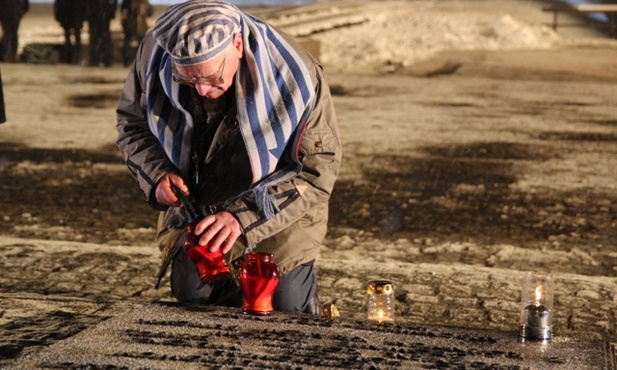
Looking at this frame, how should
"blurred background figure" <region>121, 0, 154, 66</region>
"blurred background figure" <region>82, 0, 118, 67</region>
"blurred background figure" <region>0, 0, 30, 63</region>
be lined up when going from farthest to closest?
1. "blurred background figure" <region>82, 0, 118, 67</region>
2. "blurred background figure" <region>0, 0, 30, 63</region>
3. "blurred background figure" <region>121, 0, 154, 66</region>

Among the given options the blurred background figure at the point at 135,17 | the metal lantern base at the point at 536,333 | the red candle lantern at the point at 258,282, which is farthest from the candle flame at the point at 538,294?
the blurred background figure at the point at 135,17

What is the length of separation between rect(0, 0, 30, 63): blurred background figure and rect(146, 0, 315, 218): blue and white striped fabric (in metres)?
9.01

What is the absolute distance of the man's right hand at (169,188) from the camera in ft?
11.9

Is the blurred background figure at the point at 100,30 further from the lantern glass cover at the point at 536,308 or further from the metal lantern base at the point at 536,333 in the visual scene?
the metal lantern base at the point at 536,333

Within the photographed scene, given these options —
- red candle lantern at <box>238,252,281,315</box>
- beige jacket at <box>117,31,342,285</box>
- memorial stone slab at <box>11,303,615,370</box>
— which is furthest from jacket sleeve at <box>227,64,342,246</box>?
memorial stone slab at <box>11,303,615,370</box>

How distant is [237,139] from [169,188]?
290 mm

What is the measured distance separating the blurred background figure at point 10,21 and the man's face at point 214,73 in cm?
915

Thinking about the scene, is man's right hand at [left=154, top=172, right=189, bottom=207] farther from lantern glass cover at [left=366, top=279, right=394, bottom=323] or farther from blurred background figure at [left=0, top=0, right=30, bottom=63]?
blurred background figure at [left=0, top=0, right=30, bottom=63]

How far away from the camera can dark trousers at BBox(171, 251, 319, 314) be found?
152 inches

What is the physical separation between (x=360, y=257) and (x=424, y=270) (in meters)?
0.47

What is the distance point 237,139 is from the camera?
3.70 m

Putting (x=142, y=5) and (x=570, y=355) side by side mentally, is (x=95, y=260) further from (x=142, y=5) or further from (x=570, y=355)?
(x=142, y=5)

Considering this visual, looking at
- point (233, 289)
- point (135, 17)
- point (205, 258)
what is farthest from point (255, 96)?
point (135, 17)

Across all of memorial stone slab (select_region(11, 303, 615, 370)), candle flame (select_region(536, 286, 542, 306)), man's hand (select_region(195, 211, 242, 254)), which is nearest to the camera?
memorial stone slab (select_region(11, 303, 615, 370))
